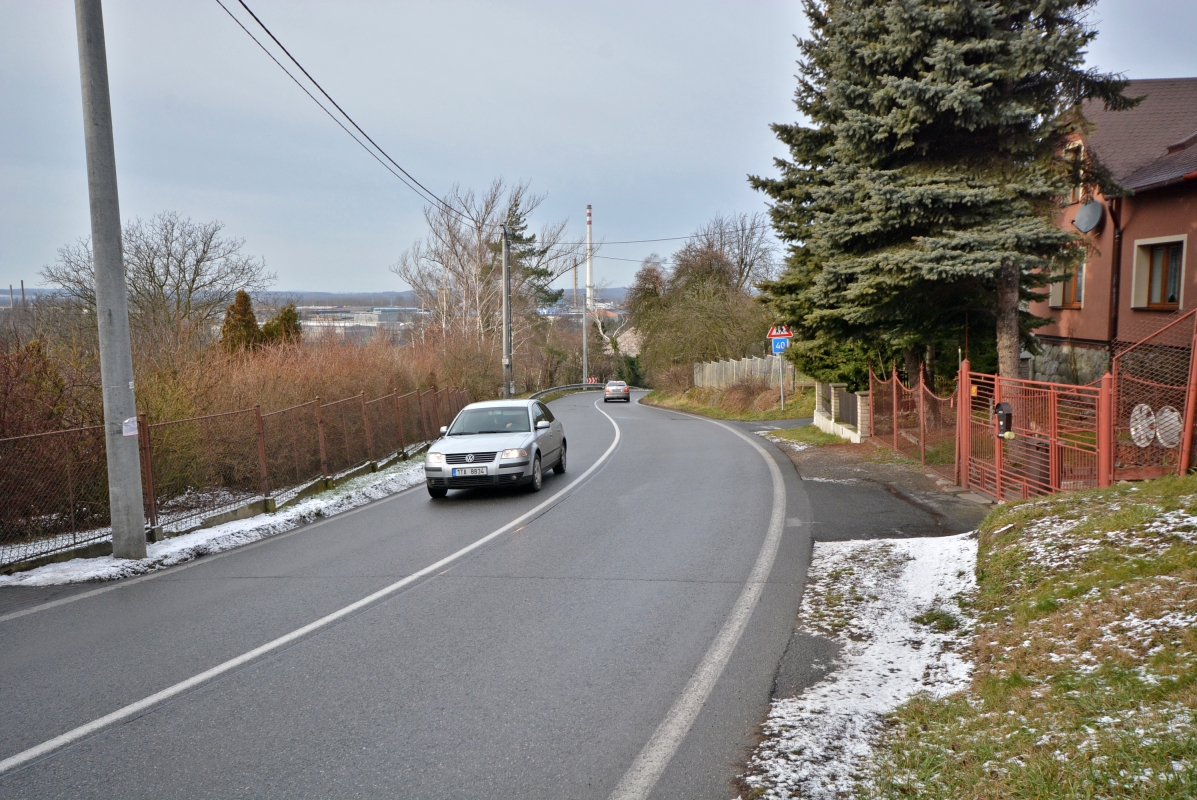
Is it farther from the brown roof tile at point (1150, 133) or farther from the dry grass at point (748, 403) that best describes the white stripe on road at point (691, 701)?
the dry grass at point (748, 403)

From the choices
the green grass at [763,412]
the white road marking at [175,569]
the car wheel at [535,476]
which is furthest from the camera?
the green grass at [763,412]

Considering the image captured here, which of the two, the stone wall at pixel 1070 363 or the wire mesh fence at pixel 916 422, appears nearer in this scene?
the wire mesh fence at pixel 916 422

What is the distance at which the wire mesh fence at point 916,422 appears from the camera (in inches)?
588

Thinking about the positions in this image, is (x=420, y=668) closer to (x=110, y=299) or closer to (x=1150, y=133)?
(x=110, y=299)

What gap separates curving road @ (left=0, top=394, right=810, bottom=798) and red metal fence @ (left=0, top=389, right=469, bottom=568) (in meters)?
2.05

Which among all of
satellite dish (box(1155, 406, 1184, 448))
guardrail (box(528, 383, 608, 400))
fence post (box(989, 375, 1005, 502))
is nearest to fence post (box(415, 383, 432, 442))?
fence post (box(989, 375, 1005, 502))

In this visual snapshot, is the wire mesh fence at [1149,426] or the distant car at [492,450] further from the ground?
the wire mesh fence at [1149,426]

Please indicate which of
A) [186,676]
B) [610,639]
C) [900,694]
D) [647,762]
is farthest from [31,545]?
[900,694]

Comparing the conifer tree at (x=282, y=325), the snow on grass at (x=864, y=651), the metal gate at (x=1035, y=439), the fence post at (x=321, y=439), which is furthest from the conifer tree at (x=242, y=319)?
the snow on grass at (x=864, y=651)

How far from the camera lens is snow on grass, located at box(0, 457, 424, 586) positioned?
860cm

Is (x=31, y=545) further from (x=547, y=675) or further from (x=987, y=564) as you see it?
(x=987, y=564)

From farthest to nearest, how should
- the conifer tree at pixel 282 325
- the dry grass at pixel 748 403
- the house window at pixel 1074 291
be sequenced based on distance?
1. the dry grass at pixel 748 403
2. the conifer tree at pixel 282 325
3. the house window at pixel 1074 291

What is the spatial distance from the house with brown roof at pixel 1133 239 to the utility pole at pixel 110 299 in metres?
14.8

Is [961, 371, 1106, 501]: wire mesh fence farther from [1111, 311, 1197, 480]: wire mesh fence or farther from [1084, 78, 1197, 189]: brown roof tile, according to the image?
[1084, 78, 1197, 189]: brown roof tile
